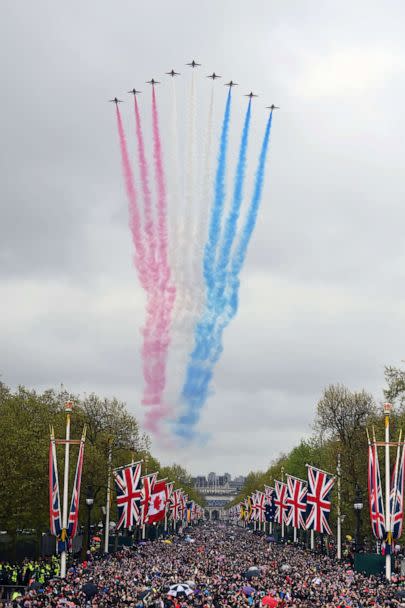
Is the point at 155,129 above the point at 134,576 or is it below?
above

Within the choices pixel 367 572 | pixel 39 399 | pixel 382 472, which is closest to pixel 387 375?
pixel 382 472

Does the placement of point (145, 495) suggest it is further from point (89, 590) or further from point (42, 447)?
point (89, 590)

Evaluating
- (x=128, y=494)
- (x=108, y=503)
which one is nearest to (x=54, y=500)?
(x=128, y=494)

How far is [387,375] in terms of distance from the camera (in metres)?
67.4

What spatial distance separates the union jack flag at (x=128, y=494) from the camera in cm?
5728

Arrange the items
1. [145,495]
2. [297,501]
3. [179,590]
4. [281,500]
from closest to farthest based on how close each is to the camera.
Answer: [179,590] < [145,495] < [297,501] < [281,500]

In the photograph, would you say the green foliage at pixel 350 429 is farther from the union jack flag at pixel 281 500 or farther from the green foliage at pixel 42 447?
the green foliage at pixel 42 447

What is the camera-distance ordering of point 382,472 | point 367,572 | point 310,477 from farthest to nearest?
point 382,472
point 310,477
point 367,572

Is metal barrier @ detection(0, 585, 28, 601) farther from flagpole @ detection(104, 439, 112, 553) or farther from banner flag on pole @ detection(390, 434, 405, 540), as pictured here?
flagpole @ detection(104, 439, 112, 553)

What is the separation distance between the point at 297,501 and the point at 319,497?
8.66 m

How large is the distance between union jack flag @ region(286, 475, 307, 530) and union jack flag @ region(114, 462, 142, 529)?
1440cm

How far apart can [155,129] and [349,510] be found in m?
38.3

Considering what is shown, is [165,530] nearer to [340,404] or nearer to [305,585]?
[340,404]

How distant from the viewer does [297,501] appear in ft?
218
